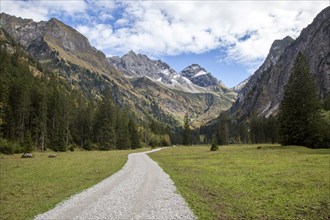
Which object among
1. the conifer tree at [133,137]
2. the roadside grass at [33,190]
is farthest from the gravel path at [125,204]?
the conifer tree at [133,137]

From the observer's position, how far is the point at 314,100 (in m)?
63.7

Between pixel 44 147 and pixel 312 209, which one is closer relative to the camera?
pixel 312 209

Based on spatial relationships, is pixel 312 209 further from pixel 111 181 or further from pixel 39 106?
pixel 39 106

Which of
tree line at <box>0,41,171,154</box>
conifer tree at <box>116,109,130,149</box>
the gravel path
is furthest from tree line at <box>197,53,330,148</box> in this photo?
conifer tree at <box>116,109,130,149</box>

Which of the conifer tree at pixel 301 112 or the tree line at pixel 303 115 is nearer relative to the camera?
the tree line at pixel 303 115

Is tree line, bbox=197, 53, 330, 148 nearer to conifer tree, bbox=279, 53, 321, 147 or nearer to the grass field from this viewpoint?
conifer tree, bbox=279, 53, 321, 147

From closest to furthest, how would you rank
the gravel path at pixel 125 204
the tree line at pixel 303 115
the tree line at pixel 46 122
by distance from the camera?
the gravel path at pixel 125 204, the tree line at pixel 303 115, the tree line at pixel 46 122

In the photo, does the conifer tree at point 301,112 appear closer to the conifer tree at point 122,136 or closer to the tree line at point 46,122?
the tree line at point 46,122

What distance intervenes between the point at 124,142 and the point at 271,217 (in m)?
110

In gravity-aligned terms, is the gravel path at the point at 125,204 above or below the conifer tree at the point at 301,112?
below

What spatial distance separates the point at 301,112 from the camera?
64375 mm

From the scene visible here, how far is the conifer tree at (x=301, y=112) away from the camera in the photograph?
62.8m

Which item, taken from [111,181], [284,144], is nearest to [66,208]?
[111,181]

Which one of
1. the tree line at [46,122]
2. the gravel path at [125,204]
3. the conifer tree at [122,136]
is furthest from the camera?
the conifer tree at [122,136]
